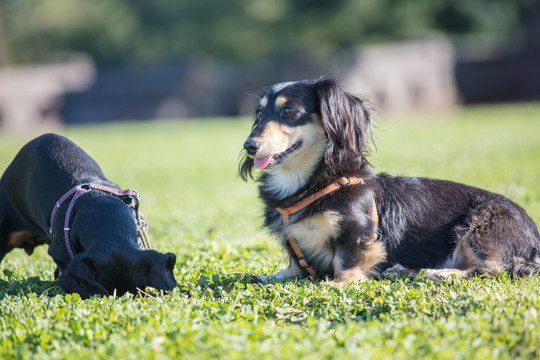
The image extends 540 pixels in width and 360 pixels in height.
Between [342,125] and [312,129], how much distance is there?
248 mm

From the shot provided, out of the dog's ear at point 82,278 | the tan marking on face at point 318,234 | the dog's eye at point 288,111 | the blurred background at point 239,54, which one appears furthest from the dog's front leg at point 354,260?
the blurred background at point 239,54

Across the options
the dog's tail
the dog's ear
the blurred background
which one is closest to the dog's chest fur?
the dog's tail

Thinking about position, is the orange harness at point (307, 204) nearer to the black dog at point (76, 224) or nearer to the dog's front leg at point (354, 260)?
the dog's front leg at point (354, 260)

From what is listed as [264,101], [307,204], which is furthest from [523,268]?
[264,101]

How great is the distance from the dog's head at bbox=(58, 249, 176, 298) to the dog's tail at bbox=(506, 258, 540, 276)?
2497mm

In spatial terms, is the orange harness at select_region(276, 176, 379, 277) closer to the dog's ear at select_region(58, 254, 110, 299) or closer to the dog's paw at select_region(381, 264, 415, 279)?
the dog's paw at select_region(381, 264, 415, 279)

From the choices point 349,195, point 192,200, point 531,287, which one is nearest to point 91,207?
point 349,195

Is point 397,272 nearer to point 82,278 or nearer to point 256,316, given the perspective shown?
point 256,316

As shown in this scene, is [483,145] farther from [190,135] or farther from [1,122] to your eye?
[1,122]

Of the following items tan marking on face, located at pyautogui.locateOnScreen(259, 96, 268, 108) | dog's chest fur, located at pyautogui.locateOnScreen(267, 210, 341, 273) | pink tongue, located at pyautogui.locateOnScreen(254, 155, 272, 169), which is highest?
tan marking on face, located at pyautogui.locateOnScreen(259, 96, 268, 108)

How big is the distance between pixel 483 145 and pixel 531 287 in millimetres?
11054

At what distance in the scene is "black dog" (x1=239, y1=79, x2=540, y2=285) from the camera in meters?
4.38

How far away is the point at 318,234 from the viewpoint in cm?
440

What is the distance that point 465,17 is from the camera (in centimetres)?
4553
